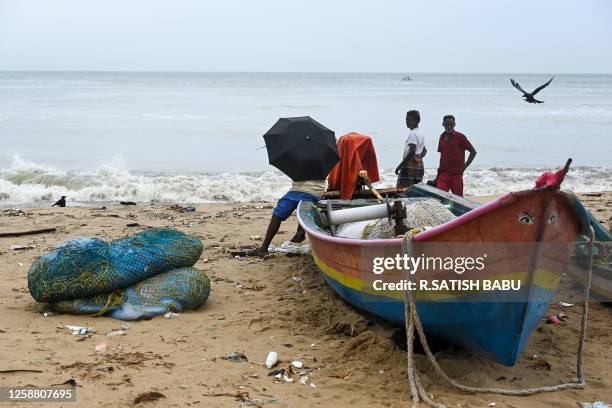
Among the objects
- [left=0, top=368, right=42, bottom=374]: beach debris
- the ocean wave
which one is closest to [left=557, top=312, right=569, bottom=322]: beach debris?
[left=0, top=368, right=42, bottom=374]: beach debris

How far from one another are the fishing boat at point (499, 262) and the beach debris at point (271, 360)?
88 cm

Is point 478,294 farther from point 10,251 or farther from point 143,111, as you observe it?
point 143,111

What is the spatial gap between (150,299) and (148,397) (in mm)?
1621

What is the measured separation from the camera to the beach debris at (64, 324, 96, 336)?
15.7 feet

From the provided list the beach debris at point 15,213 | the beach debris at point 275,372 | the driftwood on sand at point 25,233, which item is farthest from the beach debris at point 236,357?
the beach debris at point 15,213

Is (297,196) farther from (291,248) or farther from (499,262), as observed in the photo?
(499,262)

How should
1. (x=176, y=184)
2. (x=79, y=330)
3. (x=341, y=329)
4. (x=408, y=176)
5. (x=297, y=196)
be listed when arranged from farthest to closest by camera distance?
(x=176, y=184), (x=408, y=176), (x=297, y=196), (x=341, y=329), (x=79, y=330)

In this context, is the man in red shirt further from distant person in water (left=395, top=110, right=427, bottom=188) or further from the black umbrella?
the black umbrella

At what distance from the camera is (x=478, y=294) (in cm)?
404

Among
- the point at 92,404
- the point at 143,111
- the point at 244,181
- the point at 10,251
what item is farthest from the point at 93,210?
the point at 143,111

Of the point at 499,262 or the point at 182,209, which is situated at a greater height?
the point at 499,262

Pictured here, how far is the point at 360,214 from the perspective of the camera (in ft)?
17.6

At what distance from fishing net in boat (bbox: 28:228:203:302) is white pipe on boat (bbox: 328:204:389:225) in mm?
1370

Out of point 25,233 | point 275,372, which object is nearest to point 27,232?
point 25,233
